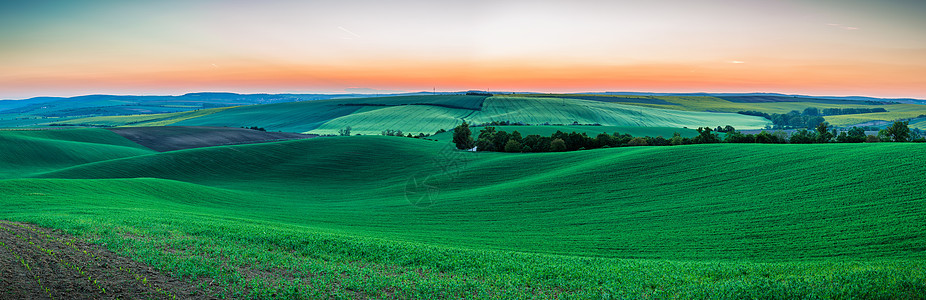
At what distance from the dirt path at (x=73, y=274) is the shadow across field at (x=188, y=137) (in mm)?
85245

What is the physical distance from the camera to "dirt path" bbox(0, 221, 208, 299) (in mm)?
11086

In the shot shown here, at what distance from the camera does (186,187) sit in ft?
125

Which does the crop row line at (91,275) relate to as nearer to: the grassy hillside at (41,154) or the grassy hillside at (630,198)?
the grassy hillside at (630,198)

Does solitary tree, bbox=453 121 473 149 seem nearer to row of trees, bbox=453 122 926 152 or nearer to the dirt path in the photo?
row of trees, bbox=453 122 926 152

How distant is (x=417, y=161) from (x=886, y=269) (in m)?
50.9

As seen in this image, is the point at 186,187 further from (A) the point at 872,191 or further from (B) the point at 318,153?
(A) the point at 872,191

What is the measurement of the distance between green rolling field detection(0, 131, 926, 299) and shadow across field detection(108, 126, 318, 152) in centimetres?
3959

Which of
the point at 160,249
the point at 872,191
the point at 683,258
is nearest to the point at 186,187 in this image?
the point at 160,249

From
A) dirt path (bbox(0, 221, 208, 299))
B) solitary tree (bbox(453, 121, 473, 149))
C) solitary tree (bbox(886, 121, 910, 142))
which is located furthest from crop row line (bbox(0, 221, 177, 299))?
solitary tree (bbox(886, 121, 910, 142))

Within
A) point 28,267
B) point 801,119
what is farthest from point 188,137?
point 801,119

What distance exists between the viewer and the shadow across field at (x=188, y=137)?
91331 mm

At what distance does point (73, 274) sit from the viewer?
1188cm

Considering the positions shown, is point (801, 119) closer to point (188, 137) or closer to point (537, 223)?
point (537, 223)

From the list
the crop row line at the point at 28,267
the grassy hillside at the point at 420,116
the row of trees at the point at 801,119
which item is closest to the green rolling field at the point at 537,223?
the crop row line at the point at 28,267
